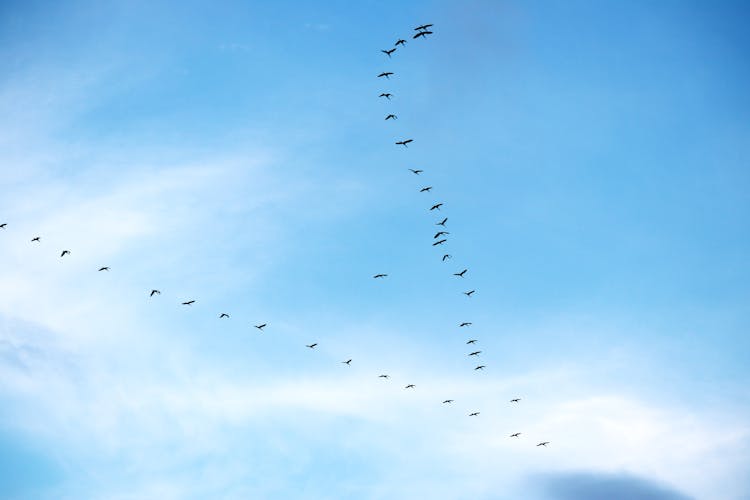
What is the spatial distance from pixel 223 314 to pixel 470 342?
4123 cm

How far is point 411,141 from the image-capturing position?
120188 millimetres

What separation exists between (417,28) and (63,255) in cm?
6510

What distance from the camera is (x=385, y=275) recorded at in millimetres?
130125

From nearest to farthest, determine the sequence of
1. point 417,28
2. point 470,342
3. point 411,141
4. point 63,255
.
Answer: point 417,28
point 411,141
point 63,255
point 470,342

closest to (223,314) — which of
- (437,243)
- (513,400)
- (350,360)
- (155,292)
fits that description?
(155,292)

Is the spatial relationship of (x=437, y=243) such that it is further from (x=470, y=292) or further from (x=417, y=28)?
(x=417, y=28)

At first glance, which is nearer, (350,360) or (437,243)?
(437,243)

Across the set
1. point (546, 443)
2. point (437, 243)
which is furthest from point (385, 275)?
point (546, 443)

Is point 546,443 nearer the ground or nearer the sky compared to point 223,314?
nearer the ground

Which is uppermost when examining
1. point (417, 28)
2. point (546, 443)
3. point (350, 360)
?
point (417, 28)

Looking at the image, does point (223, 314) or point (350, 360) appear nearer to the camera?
point (223, 314)

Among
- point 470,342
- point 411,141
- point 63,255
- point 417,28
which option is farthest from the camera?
point 470,342

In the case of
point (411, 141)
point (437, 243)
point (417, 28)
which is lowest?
point (437, 243)

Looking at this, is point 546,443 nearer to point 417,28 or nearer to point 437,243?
point 437,243
